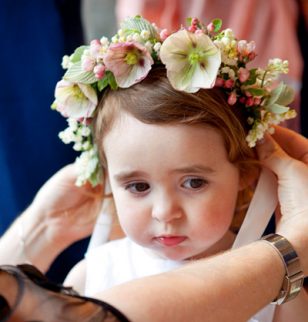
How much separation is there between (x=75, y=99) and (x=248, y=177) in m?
0.39

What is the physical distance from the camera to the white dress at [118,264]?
127 centimetres

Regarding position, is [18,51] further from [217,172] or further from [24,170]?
[217,172]

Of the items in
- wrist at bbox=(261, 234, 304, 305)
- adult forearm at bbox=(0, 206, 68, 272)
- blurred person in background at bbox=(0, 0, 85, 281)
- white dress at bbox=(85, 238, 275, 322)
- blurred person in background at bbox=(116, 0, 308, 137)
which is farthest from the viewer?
blurred person in background at bbox=(0, 0, 85, 281)

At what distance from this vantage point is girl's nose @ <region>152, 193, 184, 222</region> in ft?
3.51

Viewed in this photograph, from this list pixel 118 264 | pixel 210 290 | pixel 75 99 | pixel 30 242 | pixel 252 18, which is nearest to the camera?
pixel 210 290

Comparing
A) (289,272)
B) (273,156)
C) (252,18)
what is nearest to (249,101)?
(273,156)

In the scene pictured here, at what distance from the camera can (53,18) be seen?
1.76 meters

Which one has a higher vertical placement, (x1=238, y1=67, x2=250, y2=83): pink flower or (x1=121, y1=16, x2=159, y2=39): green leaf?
(x1=121, y1=16, x2=159, y2=39): green leaf

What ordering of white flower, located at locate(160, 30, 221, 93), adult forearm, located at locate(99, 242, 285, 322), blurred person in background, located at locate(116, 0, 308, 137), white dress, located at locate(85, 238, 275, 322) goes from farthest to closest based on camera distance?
blurred person in background, located at locate(116, 0, 308, 137) → white dress, located at locate(85, 238, 275, 322) → white flower, located at locate(160, 30, 221, 93) → adult forearm, located at locate(99, 242, 285, 322)

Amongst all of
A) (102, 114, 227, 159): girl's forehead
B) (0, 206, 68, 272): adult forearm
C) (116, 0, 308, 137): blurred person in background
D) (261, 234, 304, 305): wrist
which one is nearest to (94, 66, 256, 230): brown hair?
(102, 114, 227, 159): girl's forehead

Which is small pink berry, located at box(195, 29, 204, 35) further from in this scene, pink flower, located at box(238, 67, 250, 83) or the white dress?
the white dress

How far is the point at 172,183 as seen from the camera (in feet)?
3.55

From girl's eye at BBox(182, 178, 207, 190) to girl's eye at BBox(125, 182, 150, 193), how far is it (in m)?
Answer: 0.07

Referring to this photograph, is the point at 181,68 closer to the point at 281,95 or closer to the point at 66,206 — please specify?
the point at 281,95
